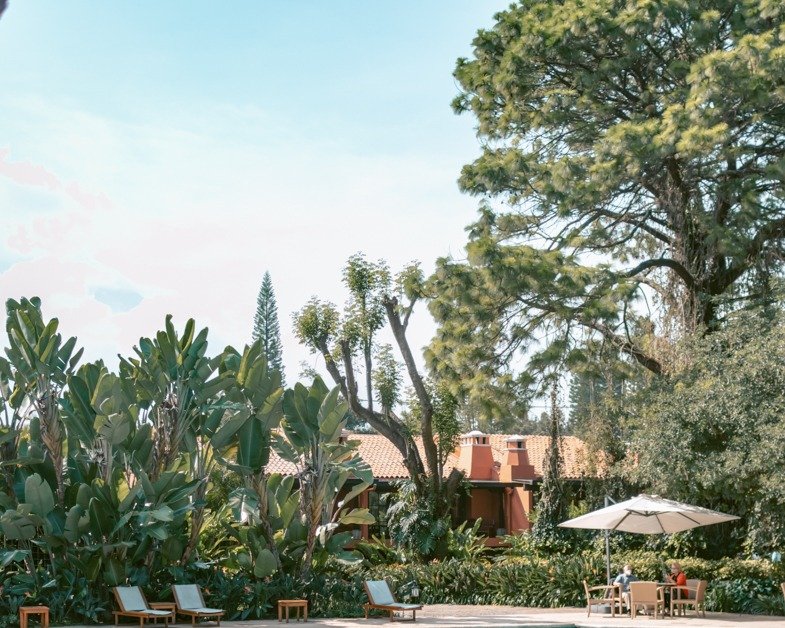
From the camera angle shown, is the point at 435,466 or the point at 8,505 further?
the point at 435,466

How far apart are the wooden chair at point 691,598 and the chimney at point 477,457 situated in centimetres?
1950

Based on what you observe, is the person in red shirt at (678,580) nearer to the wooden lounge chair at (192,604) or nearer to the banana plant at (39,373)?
the wooden lounge chair at (192,604)

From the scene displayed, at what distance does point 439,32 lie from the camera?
40.1 feet

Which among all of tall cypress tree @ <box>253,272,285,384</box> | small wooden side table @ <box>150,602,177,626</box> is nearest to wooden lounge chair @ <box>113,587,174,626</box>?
small wooden side table @ <box>150,602,177,626</box>

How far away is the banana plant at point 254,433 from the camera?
1677cm

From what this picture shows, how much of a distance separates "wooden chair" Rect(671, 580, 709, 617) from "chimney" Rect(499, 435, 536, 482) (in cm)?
1805

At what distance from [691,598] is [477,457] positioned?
2025cm

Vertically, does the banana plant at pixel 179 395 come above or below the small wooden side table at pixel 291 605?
above

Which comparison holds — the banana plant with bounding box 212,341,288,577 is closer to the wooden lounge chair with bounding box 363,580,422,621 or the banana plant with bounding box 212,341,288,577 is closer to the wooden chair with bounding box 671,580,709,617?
the wooden lounge chair with bounding box 363,580,422,621

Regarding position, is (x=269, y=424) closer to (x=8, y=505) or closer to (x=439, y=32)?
(x=8, y=505)

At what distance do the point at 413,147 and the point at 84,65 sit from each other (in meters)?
10.2

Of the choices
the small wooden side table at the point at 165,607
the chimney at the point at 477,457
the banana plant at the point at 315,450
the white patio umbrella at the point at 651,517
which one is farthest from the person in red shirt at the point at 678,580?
the chimney at the point at 477,457

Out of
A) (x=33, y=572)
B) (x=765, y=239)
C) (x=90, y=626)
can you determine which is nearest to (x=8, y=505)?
(x=33, y=572)

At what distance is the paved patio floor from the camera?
1553 cm
